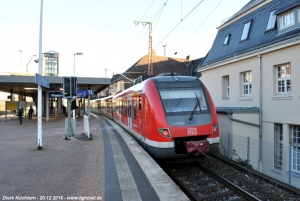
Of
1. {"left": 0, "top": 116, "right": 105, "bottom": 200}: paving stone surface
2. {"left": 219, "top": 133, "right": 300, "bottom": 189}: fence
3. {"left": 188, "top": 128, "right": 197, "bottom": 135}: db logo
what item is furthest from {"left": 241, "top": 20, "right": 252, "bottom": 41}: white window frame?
{"left": 0, "top": 116, "right": 105, "bottom": 200}: paving stone surface

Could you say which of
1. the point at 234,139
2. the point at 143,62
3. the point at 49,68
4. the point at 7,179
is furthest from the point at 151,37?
the point at 7,179

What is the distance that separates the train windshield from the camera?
7777 mm

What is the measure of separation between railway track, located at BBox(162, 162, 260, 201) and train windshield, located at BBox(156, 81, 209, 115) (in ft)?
5.80

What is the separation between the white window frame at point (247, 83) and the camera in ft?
48.6

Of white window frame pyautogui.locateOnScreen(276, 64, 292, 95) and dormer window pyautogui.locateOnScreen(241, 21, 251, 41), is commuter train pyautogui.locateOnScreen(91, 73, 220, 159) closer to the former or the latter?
white window frame pyautogui.locateOnScreen(276, 64, 292, 95)

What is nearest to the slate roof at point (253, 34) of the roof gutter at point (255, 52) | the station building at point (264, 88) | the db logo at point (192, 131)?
the station building at point (264, 88)

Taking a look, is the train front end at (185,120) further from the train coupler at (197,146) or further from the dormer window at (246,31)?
the dormer window at (246,31)

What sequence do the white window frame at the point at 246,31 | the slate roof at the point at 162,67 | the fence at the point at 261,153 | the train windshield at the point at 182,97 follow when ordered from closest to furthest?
1. the train windshield at the point at 182,97
2. the fence at the point at 261,153
3. the white window frame at the point at 246,31
4. the slate roof at the point at 162,67

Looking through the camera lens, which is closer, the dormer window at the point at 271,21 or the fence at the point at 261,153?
the fence at the point at 261,153

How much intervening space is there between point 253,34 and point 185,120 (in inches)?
384

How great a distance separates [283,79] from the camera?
12.2 meters

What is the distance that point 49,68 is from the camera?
39.8 meters

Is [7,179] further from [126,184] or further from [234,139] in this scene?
[234,139]

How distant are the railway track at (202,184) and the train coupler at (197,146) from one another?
77 cm
